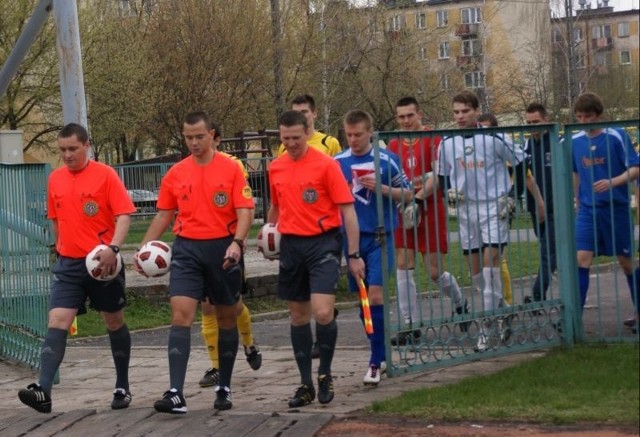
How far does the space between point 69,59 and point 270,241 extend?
194 inches

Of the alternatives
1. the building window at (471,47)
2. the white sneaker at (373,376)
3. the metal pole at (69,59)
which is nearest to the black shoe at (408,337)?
the white sneaker at (373,376)

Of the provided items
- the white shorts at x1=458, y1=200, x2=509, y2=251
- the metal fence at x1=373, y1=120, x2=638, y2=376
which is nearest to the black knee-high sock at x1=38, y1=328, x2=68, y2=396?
the metal fence at x1=373, y1=120, x2=638, y2=376

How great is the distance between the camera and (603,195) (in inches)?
365

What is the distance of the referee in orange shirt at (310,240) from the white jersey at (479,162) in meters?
0.92

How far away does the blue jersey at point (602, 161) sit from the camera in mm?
9047

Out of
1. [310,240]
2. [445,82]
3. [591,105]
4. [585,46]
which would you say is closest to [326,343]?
[310,240]

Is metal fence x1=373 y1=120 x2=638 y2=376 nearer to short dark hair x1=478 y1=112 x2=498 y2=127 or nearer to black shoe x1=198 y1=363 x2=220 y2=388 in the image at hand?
black shoe x1=198 y1=363 x2=220 y2=388

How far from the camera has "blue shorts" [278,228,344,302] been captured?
28.5 ft

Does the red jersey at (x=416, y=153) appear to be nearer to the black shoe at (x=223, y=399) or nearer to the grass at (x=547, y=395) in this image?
the grass at (x=547, y=395)

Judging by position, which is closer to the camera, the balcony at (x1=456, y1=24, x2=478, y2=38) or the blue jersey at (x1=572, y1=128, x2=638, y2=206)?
the blue jersey at (x1=572, y1=128, x2=638, y2=206)

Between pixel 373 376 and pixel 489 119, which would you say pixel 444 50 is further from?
pixel 373 376

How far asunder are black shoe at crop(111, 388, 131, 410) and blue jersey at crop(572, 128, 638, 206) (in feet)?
11.5

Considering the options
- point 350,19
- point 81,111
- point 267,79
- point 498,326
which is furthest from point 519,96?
point 498,326

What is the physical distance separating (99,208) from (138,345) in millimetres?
4244
